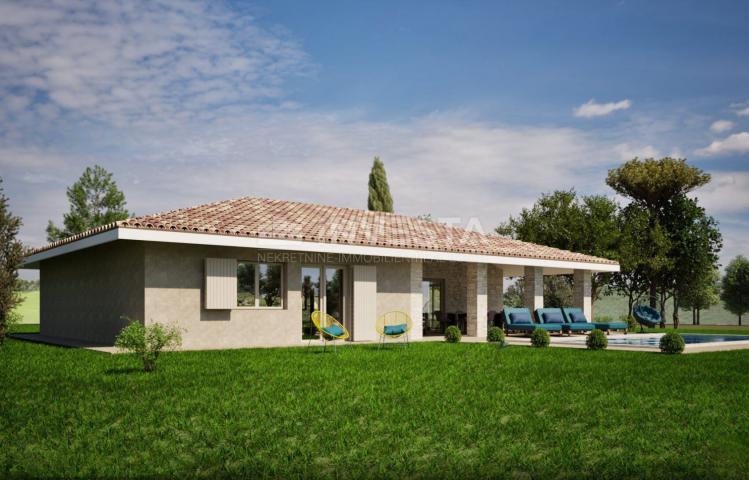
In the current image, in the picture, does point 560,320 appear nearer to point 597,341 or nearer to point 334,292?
point 597,341

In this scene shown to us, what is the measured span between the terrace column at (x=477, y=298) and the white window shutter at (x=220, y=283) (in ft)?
28.7

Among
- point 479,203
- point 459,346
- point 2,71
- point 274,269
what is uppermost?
point 2,71

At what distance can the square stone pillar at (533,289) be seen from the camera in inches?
956

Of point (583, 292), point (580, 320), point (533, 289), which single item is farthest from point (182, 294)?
point (583, 292)

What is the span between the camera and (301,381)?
33.0ft

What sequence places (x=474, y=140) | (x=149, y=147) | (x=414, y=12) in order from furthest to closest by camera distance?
1. (x=149, y=147)
2. (x=474, y=140)
3. (x=414, y=12)

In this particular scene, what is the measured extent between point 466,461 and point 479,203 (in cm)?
3199

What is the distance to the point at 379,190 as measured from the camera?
45156 millimetres

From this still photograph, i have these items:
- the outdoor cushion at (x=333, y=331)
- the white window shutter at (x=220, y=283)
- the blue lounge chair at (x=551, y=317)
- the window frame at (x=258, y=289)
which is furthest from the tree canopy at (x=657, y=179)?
the white window shutter at (x=220, y=283)

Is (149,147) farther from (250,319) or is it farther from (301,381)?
(301,381)

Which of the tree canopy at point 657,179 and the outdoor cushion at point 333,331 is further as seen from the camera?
the tree canopy at point 657,179

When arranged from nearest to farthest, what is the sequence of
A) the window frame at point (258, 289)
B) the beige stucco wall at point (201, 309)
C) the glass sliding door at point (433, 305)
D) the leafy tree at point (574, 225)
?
the beige stucco wall at point (201, 309) → the window frame at point (258, 289) → the glass sliding door at point (433, 305) → the leafy tree at point (574, 225)

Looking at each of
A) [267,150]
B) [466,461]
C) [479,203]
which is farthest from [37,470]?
[479,203]

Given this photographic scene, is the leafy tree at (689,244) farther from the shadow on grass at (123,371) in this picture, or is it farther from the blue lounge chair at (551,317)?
the shadow on grass at (123,371)
